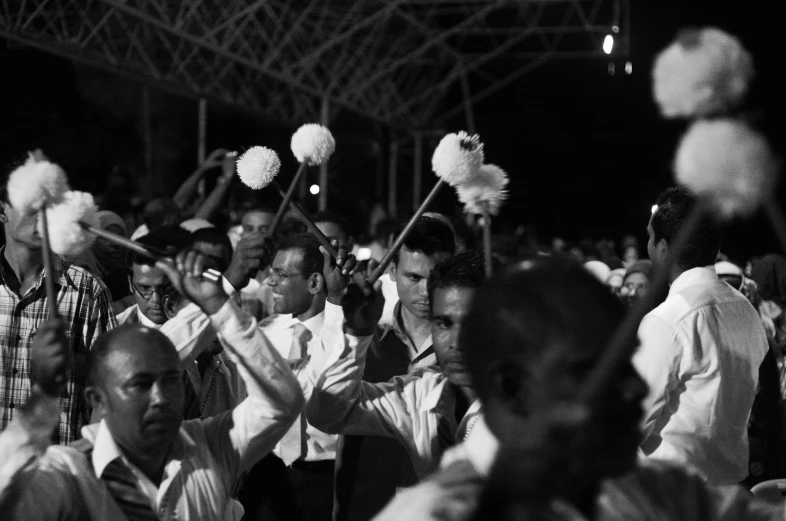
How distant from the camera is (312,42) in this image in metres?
18.7

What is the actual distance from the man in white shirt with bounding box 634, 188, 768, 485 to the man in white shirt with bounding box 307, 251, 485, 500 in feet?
2.46

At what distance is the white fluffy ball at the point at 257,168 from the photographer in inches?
153

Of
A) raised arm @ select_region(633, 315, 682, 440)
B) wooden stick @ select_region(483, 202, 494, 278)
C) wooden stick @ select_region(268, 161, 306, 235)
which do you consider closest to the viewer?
wooden stick @ select_region(483, 202, 494, 278)

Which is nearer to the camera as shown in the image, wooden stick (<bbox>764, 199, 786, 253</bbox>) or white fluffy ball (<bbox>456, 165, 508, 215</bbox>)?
wooden stick (<bbox>764, 199, 786, 253</bbox>)

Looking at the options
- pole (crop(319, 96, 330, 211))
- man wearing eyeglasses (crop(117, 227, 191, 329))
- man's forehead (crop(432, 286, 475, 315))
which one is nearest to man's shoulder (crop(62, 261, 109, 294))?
man wearing eyeglasses (crop(117, 227, 191, 329))

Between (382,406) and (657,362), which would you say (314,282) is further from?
(657,362)

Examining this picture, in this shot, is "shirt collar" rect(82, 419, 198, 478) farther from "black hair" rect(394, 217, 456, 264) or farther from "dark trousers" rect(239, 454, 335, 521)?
"black hair" rect(394, 217, 456, 264)

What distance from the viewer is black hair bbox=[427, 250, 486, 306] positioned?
11.6ft

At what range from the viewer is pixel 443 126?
2350 cm

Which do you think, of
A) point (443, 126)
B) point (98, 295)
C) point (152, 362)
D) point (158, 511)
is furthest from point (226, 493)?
point (443, 126)

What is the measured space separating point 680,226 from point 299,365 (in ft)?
5.81

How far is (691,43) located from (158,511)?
77.9 inches

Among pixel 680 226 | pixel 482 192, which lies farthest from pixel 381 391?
pixel 680 226

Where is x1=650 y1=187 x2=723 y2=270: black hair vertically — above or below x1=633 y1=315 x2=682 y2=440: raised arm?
above
